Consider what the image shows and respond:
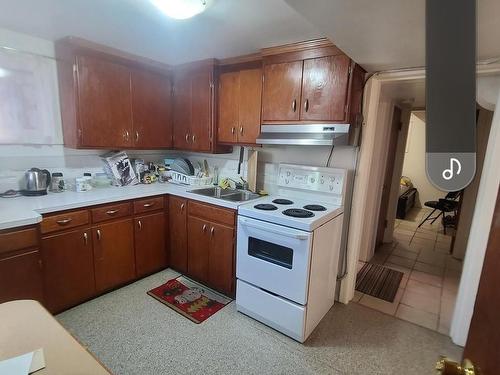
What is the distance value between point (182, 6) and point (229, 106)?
1234 mm

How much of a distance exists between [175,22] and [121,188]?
1675 millimetres

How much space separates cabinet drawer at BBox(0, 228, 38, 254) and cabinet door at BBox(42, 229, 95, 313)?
0.59 ft

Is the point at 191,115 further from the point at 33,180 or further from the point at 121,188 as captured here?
the point at 33,180

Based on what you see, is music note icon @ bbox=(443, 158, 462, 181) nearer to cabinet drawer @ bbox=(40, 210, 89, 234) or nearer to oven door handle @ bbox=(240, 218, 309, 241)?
oven door handle @ bbox=(240, 218, 309, 241)

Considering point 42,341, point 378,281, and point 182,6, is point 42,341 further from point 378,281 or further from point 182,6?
point 378,281

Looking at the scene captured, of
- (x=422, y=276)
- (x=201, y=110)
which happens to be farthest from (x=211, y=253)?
(x=422, y=276)

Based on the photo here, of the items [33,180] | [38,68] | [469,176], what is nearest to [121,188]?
[33,180]

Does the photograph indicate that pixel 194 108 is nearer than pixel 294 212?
No

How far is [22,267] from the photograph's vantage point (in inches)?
71.3

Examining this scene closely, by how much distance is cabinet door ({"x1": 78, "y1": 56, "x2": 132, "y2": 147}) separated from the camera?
7.89 feet

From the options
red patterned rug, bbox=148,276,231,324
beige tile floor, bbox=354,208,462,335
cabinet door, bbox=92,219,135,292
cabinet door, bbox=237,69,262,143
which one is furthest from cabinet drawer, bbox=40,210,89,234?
beige tile floor, bbox=354,208,462,335

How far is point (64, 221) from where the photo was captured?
2.09 m

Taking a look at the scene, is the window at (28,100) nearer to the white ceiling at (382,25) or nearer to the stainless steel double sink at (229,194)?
the stainless steel double sink at (229,194)

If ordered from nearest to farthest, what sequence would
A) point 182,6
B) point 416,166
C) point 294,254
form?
point 182,6
point 294,254
point 416,166
